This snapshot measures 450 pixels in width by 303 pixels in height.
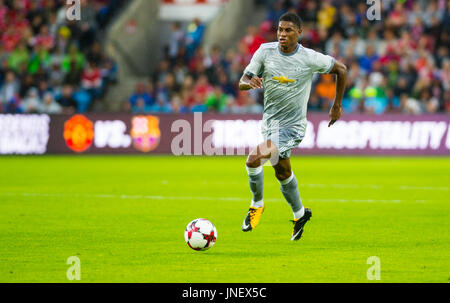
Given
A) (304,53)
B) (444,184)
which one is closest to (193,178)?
(444,184)

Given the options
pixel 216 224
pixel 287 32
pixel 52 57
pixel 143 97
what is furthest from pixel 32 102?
pixel 287 32

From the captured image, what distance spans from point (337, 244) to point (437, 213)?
3176 mm

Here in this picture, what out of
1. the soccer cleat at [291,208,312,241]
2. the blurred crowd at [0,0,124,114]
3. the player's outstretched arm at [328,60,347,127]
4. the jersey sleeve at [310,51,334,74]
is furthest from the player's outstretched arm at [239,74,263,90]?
the blurred crowd at [0,0,124,114]

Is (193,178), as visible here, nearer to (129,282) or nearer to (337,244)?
(337,244)

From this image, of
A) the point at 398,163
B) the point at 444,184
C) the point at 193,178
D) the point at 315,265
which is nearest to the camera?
the point at 315,265

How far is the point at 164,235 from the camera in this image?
9.48m

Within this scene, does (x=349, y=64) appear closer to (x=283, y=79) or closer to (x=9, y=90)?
(x=9, y=90)

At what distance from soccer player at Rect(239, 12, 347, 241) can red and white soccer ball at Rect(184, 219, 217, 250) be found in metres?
1.14

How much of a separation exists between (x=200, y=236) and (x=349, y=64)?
16.4 metres

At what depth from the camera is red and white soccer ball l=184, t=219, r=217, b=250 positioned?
8.27 metres

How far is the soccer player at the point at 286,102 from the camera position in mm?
9188

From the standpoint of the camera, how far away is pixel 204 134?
2262cm

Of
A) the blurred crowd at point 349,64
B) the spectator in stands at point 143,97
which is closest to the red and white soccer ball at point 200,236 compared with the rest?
the blurred crowd at point 349,64
